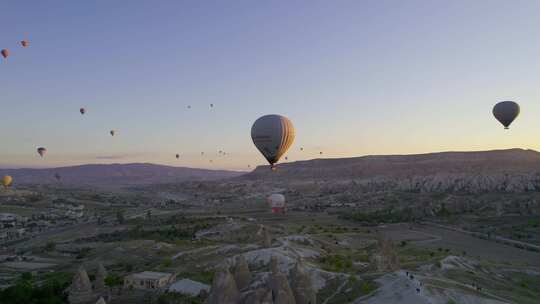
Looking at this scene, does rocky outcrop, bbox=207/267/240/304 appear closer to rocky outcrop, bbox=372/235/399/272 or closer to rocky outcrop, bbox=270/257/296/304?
rocky outcrop, bbox=270/257/296/304

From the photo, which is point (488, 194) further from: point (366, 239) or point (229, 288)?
point (229, 288)

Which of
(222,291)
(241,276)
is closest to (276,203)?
(241,276)

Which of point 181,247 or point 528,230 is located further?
point 528,230

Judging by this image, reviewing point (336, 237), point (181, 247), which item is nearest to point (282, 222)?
point (336, 237)

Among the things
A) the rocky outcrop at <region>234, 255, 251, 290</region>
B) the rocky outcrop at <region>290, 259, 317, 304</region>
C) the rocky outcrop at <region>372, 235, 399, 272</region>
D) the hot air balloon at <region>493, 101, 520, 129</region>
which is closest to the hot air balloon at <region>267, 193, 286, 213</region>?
the hot air balloon at <region>493, 101, 520, 129</region>

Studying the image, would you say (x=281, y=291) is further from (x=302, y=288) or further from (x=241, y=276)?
(x=241, y=276)

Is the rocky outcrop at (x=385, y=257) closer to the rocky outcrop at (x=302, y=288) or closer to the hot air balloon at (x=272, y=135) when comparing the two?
the rocky outcrop at (x=302, y=288)
